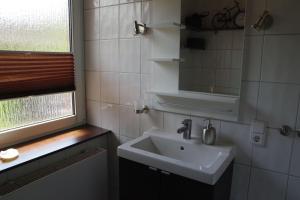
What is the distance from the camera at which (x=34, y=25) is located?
1582 millimetres

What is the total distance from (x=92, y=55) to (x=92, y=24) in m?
0.25

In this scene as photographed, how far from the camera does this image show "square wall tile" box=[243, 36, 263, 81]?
46.6 inches

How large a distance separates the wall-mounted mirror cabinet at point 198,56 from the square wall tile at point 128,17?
137mm

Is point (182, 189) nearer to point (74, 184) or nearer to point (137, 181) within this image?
point (137, 181)

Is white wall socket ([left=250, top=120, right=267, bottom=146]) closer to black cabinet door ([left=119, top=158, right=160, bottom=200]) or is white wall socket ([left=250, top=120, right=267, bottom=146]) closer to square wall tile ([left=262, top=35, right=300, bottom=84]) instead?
square wall tile ([left=262, top=35, right=300, bottom=84])

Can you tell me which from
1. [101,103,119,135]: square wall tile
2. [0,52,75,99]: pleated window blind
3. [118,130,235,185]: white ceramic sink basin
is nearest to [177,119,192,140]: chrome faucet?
[118,130,235,185]: white ceramic sink basin

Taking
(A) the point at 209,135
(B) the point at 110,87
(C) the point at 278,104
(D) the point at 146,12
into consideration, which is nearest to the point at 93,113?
(B) the point at 110,87

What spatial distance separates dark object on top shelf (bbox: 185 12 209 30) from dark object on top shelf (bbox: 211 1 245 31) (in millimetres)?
74

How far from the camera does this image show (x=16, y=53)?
146cm

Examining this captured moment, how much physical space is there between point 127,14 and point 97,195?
1382mm

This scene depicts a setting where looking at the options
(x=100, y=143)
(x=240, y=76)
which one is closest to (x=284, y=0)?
(x=240, y=76)

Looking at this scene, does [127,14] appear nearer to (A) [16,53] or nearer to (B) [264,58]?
(A) [16,53]

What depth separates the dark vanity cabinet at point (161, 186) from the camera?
1083mm

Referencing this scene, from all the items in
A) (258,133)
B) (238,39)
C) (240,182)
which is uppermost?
(238,39)
